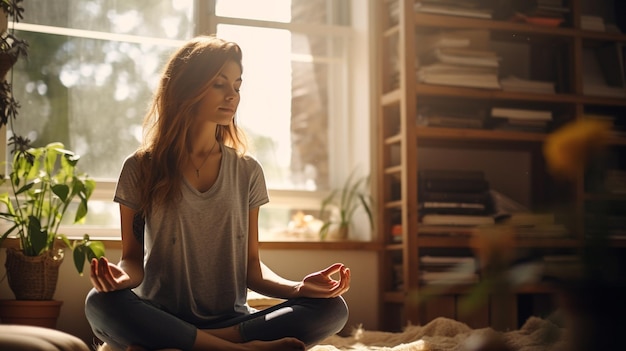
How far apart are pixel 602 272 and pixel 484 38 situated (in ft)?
10.5

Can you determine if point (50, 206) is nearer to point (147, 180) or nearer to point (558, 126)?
point (147, 180)

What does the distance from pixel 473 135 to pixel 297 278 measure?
100 cm

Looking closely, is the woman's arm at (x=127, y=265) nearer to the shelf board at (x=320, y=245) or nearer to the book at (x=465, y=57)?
the shelf board at (x=320, y=245)

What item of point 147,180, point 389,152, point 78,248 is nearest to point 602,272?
point 147,180

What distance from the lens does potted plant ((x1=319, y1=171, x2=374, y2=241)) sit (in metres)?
3.98

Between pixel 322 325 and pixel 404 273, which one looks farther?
pixel 404 273

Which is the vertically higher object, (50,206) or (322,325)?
(50,206)

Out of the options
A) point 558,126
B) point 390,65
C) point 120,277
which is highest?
point 390,65

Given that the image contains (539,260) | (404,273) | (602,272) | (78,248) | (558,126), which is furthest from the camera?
(558,126)

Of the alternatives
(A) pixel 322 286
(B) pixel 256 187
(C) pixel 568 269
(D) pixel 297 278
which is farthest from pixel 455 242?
(C) pixel 568 269

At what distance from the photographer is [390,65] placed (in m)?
4.07

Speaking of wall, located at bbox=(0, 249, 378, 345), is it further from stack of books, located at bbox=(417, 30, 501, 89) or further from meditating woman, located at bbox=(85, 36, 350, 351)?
meditating woman, located at bbox=(85, 36, 350, 351)

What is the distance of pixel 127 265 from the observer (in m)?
2.31

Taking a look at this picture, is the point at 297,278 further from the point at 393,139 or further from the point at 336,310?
the point at 336,310
